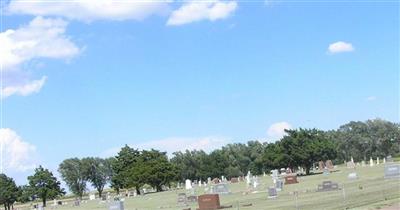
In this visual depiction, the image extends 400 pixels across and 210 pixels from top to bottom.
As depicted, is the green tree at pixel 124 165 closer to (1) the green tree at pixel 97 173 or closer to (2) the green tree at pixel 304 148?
(2) the green tree at pixel 304 148

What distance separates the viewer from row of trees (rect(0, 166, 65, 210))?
11425cm

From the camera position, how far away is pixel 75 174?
16862 cm

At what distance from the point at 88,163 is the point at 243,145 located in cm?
4590

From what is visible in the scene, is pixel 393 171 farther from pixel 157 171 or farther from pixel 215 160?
pixel 215 160

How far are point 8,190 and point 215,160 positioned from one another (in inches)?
2284

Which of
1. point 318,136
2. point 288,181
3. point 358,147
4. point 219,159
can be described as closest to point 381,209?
point 288,181

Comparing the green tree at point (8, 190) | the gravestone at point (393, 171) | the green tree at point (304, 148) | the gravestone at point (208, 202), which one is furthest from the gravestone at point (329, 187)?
the green tree at point (8, 190)

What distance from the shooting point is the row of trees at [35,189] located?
11425cm

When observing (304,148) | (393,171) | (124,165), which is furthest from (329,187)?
(124,165)

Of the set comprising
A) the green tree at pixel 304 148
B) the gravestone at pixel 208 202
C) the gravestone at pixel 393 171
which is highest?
the green tree at pixel 304 148

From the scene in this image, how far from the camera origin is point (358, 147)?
171625 millimetres

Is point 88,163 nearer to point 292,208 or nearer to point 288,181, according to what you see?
point 288,181

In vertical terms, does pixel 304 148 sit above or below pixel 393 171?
above

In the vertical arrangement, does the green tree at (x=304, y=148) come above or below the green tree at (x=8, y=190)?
above
